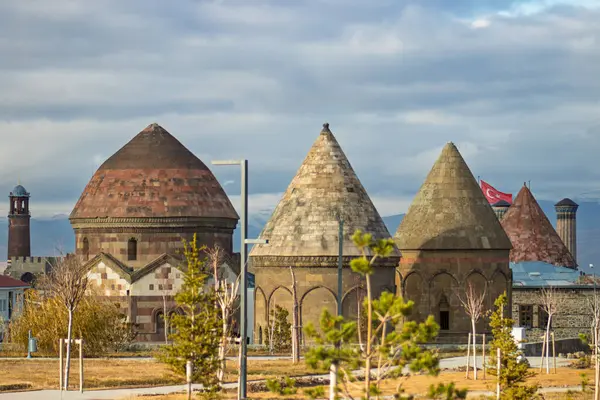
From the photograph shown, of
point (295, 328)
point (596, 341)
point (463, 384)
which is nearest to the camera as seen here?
point (463, 384)

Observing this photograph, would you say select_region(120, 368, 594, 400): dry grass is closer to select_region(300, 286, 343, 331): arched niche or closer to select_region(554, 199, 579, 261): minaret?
select_region(300, 286, 343, 331): arched niche

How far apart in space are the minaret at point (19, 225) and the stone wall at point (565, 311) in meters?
73.3

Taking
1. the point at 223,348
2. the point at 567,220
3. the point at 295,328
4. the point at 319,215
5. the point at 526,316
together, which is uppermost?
the point at 567,220

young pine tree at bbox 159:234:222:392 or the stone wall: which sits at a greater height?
the stone wall

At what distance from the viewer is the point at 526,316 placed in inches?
3066

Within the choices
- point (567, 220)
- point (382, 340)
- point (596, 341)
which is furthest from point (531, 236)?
point (382, 340)

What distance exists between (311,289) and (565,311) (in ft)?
64.3

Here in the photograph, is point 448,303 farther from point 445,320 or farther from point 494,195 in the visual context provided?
point 494,195

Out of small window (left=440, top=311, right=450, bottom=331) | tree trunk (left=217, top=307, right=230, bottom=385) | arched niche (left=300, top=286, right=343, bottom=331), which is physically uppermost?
arched niche (left=300, top=286, right=343, bottom=331)

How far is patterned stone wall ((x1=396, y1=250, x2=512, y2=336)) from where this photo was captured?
68.8 meters

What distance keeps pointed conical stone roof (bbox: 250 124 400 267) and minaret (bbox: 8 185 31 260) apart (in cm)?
7852

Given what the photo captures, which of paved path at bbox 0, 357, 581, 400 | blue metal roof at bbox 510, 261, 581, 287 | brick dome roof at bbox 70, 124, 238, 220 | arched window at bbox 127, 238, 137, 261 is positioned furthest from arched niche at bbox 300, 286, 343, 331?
blue metal roof at bbox 510, 261, 581, 287

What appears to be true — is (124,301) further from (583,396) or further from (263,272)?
(583,396)

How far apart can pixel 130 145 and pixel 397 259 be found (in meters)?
16.3
